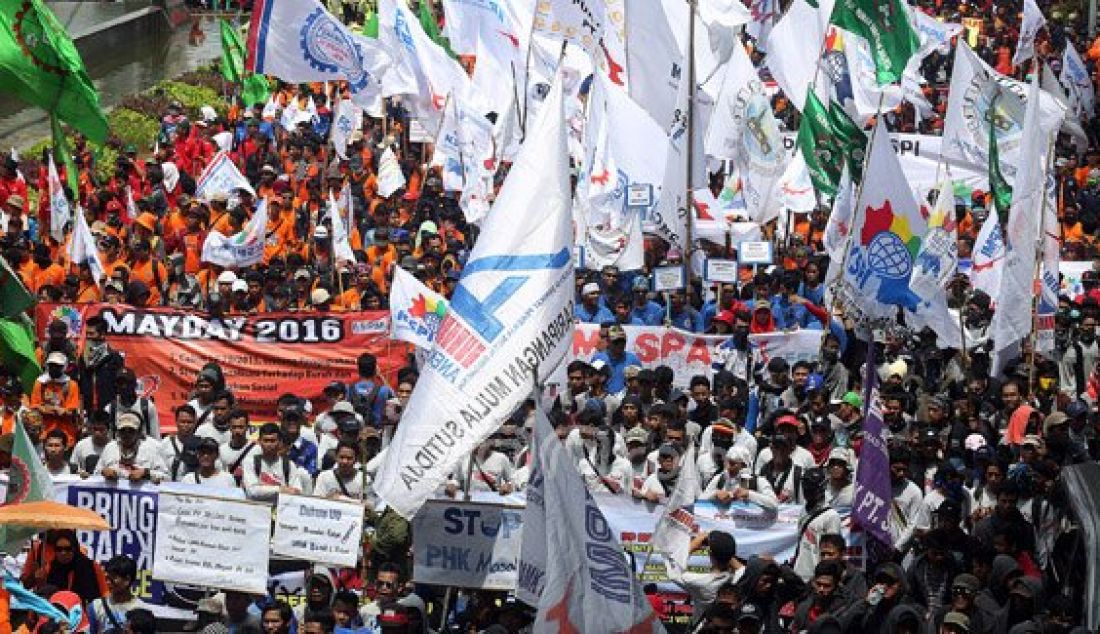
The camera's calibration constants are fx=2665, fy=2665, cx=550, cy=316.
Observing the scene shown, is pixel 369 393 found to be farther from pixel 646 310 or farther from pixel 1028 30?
pixel 1028 30

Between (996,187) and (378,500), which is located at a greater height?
(996,187)

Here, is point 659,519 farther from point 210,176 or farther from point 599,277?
point 210,176

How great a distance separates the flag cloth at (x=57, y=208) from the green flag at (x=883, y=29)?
6.80 m

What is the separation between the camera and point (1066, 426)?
52.4ft

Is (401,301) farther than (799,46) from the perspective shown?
No

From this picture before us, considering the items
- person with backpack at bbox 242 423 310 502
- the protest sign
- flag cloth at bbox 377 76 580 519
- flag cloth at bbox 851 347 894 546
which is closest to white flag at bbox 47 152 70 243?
person with backpack at bbox 242 423 310 502

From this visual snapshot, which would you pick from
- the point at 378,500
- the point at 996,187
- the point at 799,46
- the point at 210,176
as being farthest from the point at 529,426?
the point at 799,46

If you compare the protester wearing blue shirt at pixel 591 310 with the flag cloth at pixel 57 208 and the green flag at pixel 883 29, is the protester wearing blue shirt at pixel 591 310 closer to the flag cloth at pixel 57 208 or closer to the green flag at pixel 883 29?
the green flag at pixel 883 29

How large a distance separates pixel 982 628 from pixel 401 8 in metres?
13.5

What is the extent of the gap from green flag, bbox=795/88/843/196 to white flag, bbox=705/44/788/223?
91 cm

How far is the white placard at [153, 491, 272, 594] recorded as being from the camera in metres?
14.2

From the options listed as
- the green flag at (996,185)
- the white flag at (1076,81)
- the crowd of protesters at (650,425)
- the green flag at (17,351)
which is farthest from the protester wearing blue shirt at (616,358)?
the white flag at (1076,81)

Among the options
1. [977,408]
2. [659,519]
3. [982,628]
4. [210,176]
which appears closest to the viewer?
[982,628]

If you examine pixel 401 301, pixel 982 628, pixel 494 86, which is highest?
pixel 494 86
